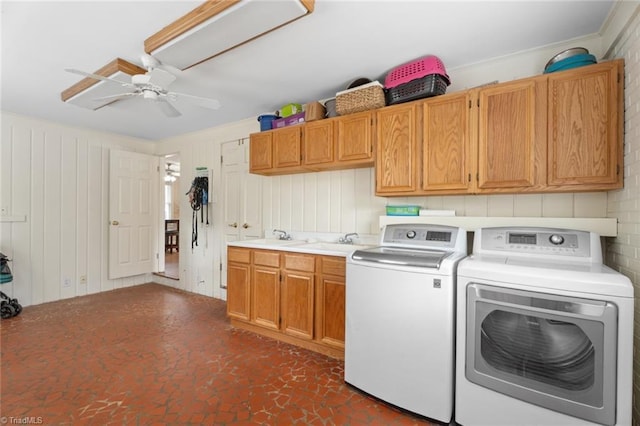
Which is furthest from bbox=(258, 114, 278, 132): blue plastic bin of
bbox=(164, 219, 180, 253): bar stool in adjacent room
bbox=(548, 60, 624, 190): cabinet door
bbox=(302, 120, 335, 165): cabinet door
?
bbox=(164, 219, 180, 253): bar stool in adjacent room

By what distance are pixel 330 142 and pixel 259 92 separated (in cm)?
96

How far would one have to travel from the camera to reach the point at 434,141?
229 cm

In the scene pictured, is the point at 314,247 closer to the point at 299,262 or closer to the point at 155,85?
the point at 299,262

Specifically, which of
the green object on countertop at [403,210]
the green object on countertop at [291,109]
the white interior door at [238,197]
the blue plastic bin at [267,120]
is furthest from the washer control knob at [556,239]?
the white interior door at [238,197]

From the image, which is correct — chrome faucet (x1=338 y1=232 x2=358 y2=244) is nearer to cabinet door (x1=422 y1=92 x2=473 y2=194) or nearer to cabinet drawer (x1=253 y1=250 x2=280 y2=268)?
cabinet drawer (x1=253 y1=250 x2=280 y2=268)

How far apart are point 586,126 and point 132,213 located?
18.2ft

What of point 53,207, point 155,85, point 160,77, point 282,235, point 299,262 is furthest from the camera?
point 53,207

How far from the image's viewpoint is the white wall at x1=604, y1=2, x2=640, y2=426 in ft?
5.20

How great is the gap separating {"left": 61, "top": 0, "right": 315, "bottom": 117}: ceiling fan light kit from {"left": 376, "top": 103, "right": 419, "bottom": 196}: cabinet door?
1.11 metres

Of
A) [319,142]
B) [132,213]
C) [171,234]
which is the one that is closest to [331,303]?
[319,142]

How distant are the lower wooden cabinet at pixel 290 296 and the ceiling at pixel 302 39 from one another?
64.6 inches

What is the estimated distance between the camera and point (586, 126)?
1819 mm

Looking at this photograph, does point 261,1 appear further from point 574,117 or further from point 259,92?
point 574,117

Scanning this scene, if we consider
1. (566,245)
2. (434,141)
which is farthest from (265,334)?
(566,245)
